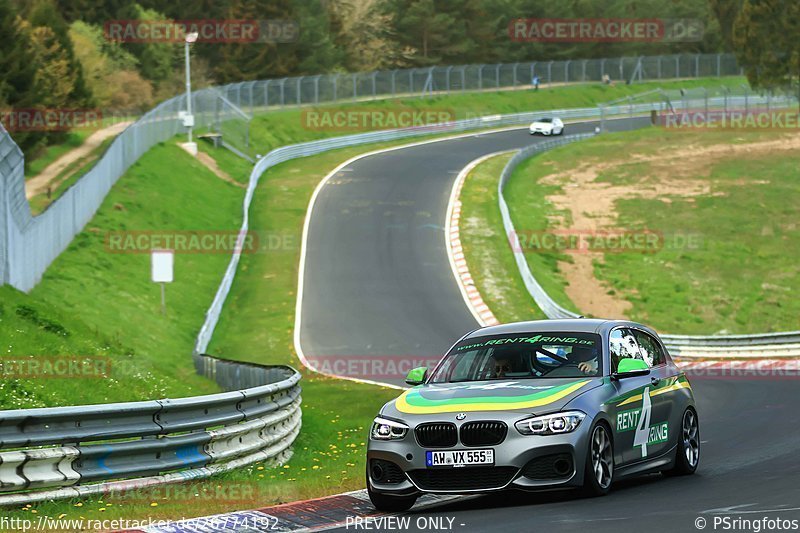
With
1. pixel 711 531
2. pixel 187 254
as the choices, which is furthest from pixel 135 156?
pixel 711 531

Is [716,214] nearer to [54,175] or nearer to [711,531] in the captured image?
[54,175]

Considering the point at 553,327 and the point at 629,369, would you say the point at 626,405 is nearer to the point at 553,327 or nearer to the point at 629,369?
the point at 629,369

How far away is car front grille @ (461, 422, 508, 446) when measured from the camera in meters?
10.2

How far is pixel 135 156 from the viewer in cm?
4991

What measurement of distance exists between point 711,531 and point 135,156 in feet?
143

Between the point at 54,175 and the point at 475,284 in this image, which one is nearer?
the point at 475,284

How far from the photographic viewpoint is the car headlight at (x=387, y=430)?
34.5 ft

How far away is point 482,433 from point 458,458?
278 millimetres

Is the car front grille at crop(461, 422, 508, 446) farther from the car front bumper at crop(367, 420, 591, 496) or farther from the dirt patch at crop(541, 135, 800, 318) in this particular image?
the dirt patch at crop(541, 135, 800, 318)

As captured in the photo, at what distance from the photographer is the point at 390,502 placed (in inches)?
419

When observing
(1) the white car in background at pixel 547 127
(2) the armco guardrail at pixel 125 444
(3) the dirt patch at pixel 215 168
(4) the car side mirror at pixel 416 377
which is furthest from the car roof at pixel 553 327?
(1) the white car in background at pixel 547 127

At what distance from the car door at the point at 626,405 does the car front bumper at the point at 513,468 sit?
2.89 ft

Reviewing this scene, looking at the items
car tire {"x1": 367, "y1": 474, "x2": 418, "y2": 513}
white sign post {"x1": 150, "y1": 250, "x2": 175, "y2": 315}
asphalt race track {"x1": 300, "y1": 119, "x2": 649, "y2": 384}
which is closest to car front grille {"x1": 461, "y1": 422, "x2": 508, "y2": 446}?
car tire {"x1": 367, "y1": 474, "x2": 418, "y2": 513}

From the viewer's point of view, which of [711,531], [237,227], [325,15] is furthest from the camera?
[325,15]
